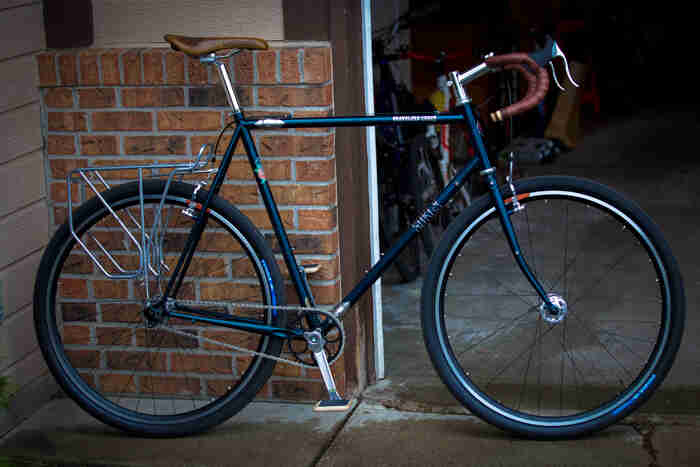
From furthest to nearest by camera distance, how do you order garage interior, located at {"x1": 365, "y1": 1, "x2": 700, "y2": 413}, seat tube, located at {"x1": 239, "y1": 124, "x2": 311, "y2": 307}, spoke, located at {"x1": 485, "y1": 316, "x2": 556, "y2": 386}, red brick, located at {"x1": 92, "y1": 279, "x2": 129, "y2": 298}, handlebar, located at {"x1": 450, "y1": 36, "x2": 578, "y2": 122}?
garage interior, located at {"x1": 365, "y1": 1, "x2": 700, "y2": 413} → spoke, located at {"x1": 485, "y1": 316, "x2": 556, "y2": 386} → red brick, located at {"x1": 92, "y1": 279, "x2": 129, "y2": 298} → seat tube, located at {"x1": 239, "y1": 124, "x2": 311, "y2": 307} → handlebar, located at {"x1": 450, "y1": 36, "x2": 578, "y2": 122}

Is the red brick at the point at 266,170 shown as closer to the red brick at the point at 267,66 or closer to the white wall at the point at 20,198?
the red brick at the point at 267,66

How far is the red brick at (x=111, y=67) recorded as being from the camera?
3410 mm

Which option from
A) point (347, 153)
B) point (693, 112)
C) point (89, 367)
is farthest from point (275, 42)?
point (693, 112)

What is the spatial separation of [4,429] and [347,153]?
1.62m

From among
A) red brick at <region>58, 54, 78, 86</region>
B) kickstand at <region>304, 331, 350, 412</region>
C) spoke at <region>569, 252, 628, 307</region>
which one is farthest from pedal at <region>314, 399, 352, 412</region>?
spoke at <region>569, 252, 628, 307</region>

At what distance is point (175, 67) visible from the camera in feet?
Result: 11.0

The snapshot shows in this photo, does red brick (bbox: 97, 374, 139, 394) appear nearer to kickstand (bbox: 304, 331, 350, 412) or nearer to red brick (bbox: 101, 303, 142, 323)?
red brick (bbox: 101, 303, 142, 323)

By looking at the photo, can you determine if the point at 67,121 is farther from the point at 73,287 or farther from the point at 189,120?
the point at 73,287

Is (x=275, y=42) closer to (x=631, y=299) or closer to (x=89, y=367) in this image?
(x=89, y=367)

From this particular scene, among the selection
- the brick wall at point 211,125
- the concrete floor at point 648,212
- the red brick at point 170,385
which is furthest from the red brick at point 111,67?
the concrete floor at point 648,212

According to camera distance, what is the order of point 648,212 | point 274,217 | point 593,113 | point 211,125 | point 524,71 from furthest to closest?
point 593,113, point 648,212, point 211,125, point 274,217, point 524,71

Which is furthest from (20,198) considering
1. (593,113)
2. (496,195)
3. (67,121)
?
(593,113)

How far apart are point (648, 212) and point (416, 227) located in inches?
141

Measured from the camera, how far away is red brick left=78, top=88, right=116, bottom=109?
3449 millimetres
